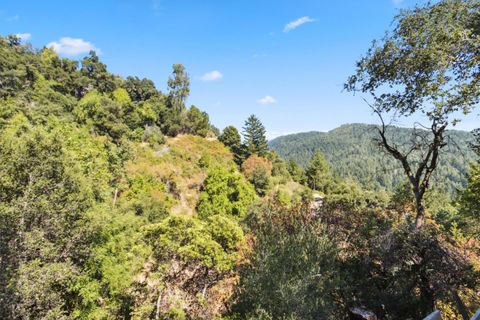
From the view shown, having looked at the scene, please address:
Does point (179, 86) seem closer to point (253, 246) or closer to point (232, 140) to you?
point (232, 140)

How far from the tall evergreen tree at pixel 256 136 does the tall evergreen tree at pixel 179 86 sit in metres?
20.2

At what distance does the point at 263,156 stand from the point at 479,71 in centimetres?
5392

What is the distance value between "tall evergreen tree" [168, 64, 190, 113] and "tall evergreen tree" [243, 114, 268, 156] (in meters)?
20.2

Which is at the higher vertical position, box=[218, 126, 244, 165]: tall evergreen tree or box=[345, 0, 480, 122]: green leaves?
box=[218, 126, 244, 165]: tall evergreen tree

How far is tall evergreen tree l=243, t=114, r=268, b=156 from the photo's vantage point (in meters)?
61.2

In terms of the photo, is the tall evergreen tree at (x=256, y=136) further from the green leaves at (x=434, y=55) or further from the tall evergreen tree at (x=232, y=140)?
the green leaves at (x=434, y=55)

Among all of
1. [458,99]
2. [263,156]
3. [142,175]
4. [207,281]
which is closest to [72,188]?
[207,281]

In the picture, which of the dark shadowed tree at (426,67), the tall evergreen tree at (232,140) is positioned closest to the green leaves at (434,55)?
the dark shadowed tree at (426,67)

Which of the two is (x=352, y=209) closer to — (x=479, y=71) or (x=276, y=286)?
(x=276, y=286)

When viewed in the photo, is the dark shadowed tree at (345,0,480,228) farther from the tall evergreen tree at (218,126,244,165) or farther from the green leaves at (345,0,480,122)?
the tall evergreen tree at (218,126,244,165)

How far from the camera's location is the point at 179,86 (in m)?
73.2

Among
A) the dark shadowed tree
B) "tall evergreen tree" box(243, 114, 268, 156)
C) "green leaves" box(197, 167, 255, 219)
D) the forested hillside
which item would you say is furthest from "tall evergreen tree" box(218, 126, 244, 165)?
the dark shadowed tree

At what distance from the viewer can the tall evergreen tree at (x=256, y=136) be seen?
2408 inches

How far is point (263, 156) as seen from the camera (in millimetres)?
61062
